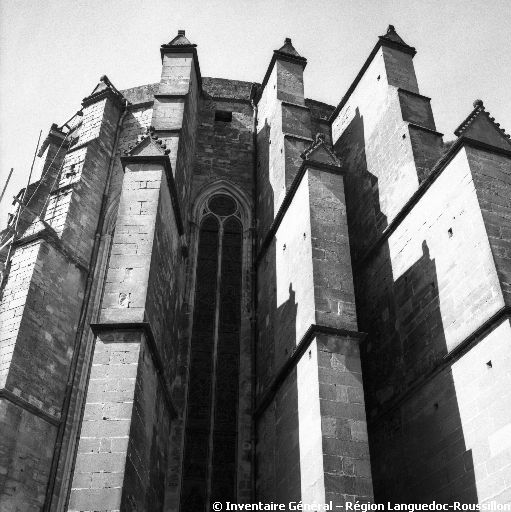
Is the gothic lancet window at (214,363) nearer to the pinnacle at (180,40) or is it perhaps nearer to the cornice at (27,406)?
the cornice at (27,406)

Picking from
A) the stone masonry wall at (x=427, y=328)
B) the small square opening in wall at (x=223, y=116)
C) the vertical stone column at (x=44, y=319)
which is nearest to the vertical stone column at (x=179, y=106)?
the small square opening in wall at (x=223, y=116)

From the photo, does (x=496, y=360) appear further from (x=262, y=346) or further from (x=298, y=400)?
(x=262, y=346)

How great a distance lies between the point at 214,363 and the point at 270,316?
133cm

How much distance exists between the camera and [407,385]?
8625 mm

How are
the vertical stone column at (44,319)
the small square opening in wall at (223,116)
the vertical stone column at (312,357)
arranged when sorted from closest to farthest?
the vertical stone column at (312,357)
the vertical stone column at (44,319)
the small square opening in wall at (223,116)

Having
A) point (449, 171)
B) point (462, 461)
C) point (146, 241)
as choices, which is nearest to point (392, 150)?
point (449, 171)

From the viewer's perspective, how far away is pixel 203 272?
11797 millimetres

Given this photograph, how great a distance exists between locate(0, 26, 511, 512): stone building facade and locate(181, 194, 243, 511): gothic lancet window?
3cm

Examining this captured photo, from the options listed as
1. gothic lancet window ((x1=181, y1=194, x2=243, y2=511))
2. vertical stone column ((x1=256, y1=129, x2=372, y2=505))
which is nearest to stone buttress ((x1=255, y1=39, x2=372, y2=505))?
vertical stone column ((x1=256, y1=129, x2=372, y2=505))

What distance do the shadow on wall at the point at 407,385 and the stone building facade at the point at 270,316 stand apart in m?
0.04

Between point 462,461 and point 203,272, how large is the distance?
6115mm

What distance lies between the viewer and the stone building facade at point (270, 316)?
6926mm

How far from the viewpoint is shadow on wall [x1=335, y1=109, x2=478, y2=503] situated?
740 cm

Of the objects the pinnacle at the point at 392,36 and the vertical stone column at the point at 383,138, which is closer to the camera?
the vertical stone column at the point at 383,138
